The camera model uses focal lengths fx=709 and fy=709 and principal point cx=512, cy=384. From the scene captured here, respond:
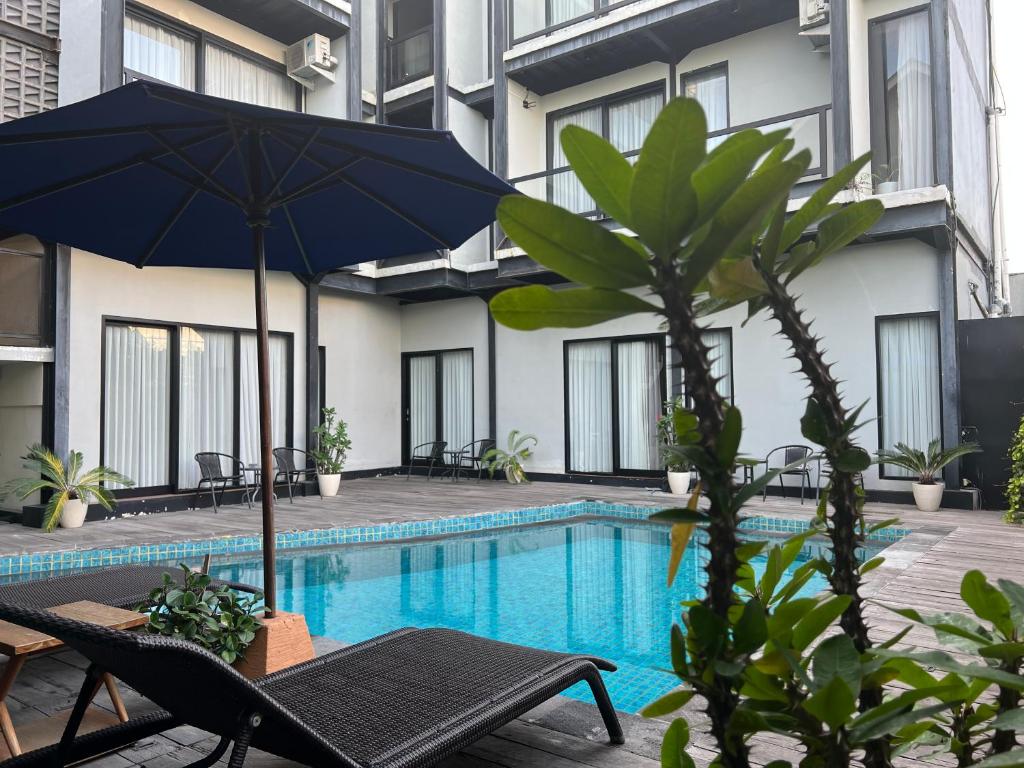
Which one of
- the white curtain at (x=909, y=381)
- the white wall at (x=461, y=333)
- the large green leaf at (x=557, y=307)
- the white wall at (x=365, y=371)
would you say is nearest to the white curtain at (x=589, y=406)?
the white wall at (x=461, y=333)

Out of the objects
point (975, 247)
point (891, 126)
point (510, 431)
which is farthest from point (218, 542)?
point (975, 247)

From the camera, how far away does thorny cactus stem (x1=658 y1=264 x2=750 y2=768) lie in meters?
0.62

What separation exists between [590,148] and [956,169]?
405 inches

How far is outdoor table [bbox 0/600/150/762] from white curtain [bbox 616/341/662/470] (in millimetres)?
8859

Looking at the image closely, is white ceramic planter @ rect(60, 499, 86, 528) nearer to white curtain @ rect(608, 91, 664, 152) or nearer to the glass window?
white curtain @ rect(608, 91, 664, 152)

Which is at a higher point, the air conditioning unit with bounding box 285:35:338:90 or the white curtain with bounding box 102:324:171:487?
the air conditioning unit with bounding box 285:35:338:90

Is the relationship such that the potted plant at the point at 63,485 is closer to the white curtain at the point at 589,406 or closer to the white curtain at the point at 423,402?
the white curtain at the point at 423,402

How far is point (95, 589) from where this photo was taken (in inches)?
132

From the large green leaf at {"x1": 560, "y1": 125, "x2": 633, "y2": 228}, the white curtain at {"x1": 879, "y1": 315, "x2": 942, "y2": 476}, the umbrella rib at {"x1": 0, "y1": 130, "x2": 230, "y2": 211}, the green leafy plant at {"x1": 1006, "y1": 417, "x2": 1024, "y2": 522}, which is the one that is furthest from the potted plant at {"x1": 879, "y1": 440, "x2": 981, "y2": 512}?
the large green leaf at {"x1": 560, "y1": 125, "x2": 633, "y2": 228}

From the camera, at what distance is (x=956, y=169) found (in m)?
8.93

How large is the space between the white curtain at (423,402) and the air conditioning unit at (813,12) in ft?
25.5

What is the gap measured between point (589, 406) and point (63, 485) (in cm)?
721

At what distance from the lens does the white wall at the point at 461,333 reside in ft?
41.2

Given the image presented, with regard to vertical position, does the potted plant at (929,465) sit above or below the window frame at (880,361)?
below
